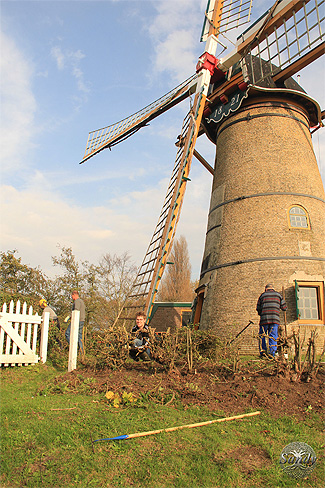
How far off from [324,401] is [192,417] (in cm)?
150

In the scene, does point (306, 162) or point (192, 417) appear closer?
point (192, 417)

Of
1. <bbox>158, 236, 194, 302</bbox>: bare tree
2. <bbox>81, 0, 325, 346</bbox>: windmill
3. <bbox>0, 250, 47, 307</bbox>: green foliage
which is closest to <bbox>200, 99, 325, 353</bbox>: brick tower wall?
<bbox>81, 0, 325, 346</bbox>: windmill

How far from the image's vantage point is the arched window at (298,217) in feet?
32.2

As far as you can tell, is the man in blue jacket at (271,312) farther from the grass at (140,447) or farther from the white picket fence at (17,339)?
the white picket fence at (17,339)

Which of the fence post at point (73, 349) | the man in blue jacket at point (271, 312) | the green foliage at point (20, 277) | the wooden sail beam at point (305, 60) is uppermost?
the wooden sail beam at point (305, 60)

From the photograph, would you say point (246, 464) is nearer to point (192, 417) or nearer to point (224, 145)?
point (192, 417)

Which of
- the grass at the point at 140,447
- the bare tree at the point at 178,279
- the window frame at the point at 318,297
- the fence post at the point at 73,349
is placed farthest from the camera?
the bare tree at the point at 178,279

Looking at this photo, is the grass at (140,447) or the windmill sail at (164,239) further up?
the windmill sail at (164,239)

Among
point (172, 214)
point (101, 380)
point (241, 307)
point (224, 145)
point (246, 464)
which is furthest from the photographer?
point (224, 145)

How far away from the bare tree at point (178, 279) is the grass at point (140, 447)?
114 ft

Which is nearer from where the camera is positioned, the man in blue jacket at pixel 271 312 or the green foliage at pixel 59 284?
the man in blue jacket at pixel 271 312

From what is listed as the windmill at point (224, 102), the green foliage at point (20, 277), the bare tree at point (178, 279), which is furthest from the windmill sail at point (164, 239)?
the bare tree at point (178, 279)

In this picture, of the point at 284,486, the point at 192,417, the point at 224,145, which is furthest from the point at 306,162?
the point at 284,486

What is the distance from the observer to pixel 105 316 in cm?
2152
